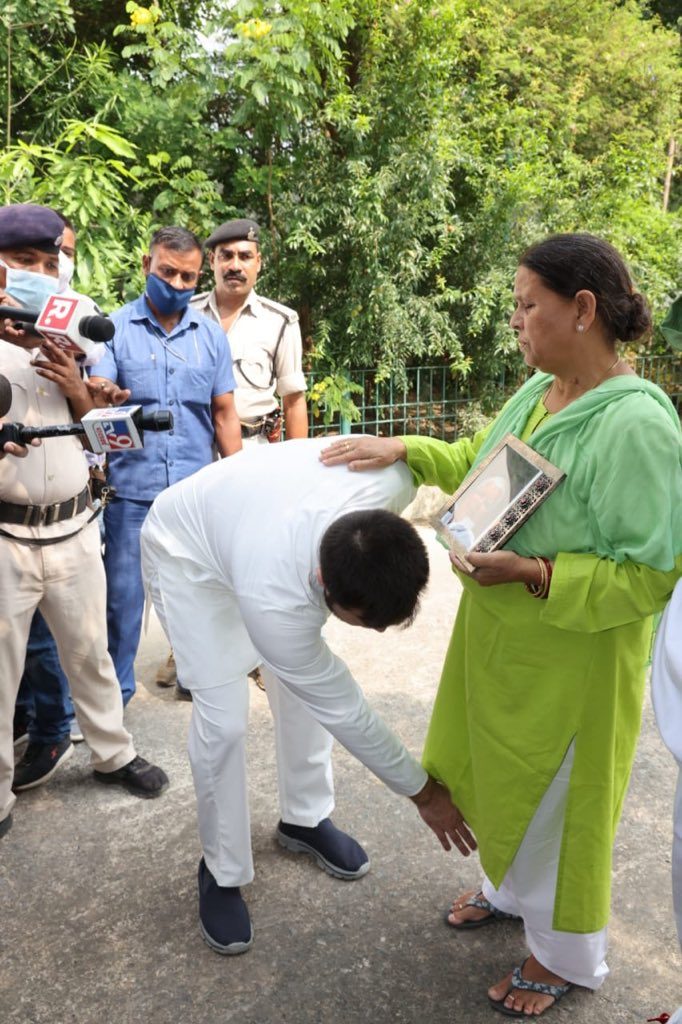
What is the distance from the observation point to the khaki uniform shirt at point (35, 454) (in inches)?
101

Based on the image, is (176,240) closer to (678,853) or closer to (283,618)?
(283,618)

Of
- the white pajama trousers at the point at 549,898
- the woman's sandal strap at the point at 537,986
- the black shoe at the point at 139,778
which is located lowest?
the woman's sandal strap at the point at 537,986

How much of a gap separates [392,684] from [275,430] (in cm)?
136

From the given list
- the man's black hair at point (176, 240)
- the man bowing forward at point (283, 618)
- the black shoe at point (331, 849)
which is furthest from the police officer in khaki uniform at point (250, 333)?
the man bowing forward at point (283, 618)

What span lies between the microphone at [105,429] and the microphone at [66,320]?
0.24 metres

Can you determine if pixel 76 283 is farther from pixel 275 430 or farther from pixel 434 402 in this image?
pixel 434 402

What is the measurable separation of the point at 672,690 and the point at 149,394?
2.45m

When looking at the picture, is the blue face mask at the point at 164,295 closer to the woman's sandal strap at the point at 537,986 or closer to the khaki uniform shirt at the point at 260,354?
the khaki uniform shirt at the point at 260,354

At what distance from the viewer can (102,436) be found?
2.35 metres

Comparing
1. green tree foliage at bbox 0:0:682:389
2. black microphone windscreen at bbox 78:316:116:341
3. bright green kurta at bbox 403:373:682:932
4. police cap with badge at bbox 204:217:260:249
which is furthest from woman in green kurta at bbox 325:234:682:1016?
green tree foliage at bbox 0:0:682:389

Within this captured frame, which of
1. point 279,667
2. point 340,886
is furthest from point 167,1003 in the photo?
point 279,667

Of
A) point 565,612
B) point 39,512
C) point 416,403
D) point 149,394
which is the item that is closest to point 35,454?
point 39,512

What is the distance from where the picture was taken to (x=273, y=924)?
240cm

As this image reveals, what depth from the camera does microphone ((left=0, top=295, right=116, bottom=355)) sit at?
7.88ft
